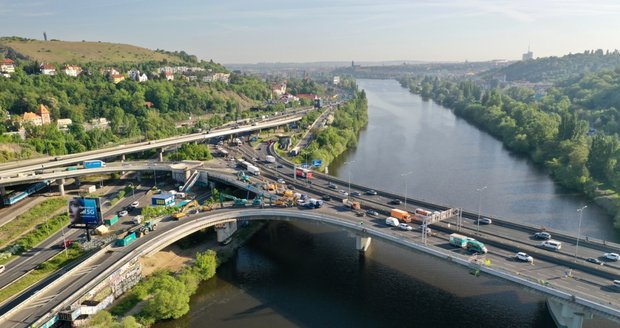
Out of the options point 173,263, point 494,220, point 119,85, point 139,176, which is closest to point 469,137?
→ point 494,220

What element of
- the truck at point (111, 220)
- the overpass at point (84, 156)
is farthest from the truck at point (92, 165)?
the truck at point (111, 220)

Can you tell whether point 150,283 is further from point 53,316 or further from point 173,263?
point 53,316

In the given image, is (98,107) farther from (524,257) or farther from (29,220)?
(524,257)

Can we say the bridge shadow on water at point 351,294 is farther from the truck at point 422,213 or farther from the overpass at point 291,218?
the truck at point 422,213

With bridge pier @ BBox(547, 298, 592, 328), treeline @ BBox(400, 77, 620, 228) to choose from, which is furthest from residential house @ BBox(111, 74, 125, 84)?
bridge pier @ BBox(547, 298, 592, 328)

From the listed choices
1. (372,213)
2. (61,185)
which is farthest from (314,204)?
(61,185)

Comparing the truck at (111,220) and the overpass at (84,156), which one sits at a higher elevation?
the overpass at (84,156)

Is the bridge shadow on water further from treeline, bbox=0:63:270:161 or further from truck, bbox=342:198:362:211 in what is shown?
treeline, bbox=0:63:270:161
